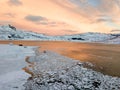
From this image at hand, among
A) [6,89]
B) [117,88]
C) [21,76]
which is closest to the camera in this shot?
[6,89]

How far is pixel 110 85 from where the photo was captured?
1573cm

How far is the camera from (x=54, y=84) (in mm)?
15062

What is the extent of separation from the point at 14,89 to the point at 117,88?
29.1ft

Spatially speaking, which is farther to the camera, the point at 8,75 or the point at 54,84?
the point at 8,75

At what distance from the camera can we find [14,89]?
44.8 feet

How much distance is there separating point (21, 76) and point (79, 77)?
19.9 feet

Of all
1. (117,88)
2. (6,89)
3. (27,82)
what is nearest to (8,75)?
(27,82)

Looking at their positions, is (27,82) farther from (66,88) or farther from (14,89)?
(66,88)

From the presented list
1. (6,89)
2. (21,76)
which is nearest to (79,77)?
(21,76)

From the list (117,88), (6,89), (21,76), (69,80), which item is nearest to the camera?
(6,89)

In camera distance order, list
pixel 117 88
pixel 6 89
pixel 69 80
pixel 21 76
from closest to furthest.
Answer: pixel 6 89
pixel 117 88
pixel 69 80
pixel 21 76

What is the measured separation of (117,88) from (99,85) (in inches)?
61.5

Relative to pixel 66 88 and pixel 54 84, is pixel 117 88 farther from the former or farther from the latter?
pixel 54 84

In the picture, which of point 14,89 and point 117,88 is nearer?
point 14,89
